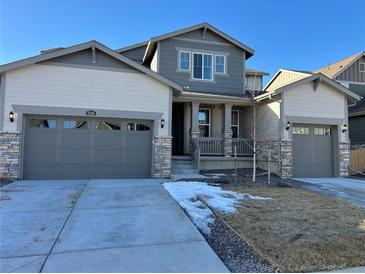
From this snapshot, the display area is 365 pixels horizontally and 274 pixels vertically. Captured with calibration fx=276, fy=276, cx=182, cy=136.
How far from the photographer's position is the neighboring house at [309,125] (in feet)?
40.5

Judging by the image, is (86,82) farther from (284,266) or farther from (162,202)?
(284,266)

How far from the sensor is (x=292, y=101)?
12.5 m

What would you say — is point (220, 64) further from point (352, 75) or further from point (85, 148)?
point (352, 75)

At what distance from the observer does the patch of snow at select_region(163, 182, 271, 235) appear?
18.5 ft

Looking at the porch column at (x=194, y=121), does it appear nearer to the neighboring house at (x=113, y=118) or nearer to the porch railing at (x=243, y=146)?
the neighboring house at (x=113, y=118)

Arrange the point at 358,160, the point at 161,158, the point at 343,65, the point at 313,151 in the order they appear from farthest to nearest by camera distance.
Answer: the point at 343,65 < the point at 358,160 < the point at 313,151 < the point at 161,158

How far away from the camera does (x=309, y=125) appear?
12977 millimetres

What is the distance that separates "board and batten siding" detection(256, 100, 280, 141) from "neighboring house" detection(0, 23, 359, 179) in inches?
1.9

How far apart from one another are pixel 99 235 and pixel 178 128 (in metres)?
11.1

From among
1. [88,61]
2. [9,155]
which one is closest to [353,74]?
[88,61]

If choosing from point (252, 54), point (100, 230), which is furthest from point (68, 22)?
point (100, 230)

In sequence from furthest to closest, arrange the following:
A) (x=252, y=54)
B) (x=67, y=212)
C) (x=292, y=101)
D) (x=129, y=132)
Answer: (x=252, y=54) < (x=292, y=101) < (x=129, y=132) < (x=67, y=212)

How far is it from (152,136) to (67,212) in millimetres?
5832

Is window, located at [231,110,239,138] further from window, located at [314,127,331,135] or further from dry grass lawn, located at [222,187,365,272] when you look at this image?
dry grass lawn, located at [222,187,365,272]
